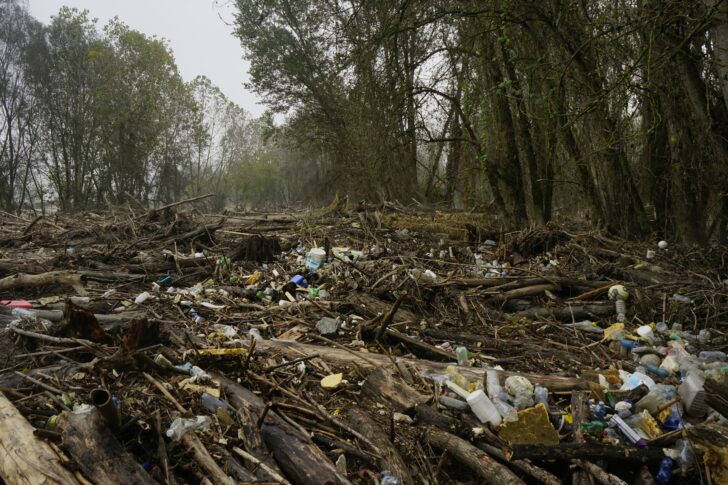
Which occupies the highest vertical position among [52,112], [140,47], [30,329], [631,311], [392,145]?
[140,47]

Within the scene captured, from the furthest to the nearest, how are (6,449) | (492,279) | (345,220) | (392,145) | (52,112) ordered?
1. (52,112)
2. (345,220)
3. (392,145)
4. (492,279)
5. (6,449)

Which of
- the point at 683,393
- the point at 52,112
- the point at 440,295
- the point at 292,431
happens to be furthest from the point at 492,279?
the point at 52,112

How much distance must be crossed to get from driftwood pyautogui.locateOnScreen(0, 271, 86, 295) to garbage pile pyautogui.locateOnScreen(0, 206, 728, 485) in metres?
0.02

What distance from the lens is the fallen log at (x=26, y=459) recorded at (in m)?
1.69

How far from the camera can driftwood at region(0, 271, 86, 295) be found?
15.6 ft

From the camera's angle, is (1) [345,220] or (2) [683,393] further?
(1) [345,220]

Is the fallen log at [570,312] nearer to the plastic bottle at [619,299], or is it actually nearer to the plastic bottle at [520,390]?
the plastic bottle at [619,299]

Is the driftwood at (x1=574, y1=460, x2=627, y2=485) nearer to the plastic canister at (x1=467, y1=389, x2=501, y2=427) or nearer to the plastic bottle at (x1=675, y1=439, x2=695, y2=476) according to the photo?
the plastic bottle at (x1=675, y1=439, x2=695, y2=476)

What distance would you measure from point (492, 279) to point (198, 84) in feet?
115

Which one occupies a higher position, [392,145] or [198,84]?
[198,84]

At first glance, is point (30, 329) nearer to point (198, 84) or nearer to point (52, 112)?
point (52, 112)

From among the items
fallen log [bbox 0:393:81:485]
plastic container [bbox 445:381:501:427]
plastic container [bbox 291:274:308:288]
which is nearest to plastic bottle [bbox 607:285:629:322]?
plastic container [bbox 445:381:501:427]

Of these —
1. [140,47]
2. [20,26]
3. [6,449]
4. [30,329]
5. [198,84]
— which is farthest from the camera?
[198,84]

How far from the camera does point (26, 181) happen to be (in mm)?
23375
